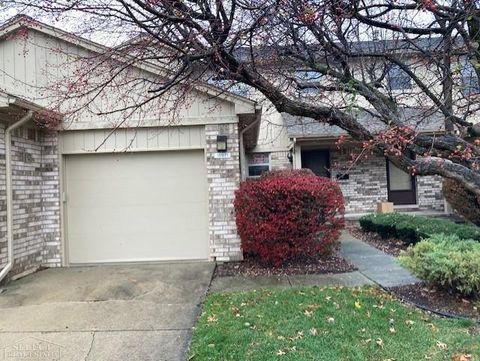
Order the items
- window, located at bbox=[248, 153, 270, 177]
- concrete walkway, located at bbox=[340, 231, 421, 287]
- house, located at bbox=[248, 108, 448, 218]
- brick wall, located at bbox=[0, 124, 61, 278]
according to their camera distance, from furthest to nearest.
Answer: window, located at bbox=[248, 153, 270, 177]
house, located at bbox=[248, 108, 448, 218]
brick wall, located at bbox=[0, 124, 61, 278]
concrete walkway, located at bbox=[340, 231, 421, 287]

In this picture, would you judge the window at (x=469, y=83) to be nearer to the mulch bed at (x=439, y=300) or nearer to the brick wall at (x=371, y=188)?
the mulch bed at (x=439, y=300)

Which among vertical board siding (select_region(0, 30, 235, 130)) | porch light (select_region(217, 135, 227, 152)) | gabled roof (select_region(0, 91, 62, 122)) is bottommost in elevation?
porch light (select_region(217, 135, 227, 152))

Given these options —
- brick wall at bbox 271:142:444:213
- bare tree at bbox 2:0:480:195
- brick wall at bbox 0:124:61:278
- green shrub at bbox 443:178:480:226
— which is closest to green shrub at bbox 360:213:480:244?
green shrub at bbox 443:178:480:226

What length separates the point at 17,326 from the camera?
4570 mm

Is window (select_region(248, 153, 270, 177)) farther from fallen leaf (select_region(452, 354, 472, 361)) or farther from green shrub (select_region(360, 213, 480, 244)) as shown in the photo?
fallen leaf (select_region(452, 354, 472, 361))

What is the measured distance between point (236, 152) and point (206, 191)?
3.09 feet

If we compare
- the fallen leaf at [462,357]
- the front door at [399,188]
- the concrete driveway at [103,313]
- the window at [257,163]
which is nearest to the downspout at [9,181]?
the concrete driveway at [103,313]

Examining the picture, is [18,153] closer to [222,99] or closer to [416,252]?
[222,99]

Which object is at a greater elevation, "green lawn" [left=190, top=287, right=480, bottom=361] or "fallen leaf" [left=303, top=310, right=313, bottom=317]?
"fallen leaf" [left=303, top=310, right=313, bottom=317]

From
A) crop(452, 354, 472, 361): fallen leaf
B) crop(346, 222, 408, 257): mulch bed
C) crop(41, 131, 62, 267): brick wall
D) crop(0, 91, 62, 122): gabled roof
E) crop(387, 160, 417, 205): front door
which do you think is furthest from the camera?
crop(387, 160, 417, 205): front door

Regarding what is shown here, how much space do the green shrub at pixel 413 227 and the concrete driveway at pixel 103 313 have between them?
4.53 meters

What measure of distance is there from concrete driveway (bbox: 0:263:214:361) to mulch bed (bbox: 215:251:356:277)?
397 mm

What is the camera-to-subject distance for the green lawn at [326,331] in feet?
12.0

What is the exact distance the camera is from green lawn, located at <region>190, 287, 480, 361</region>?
366 cm
